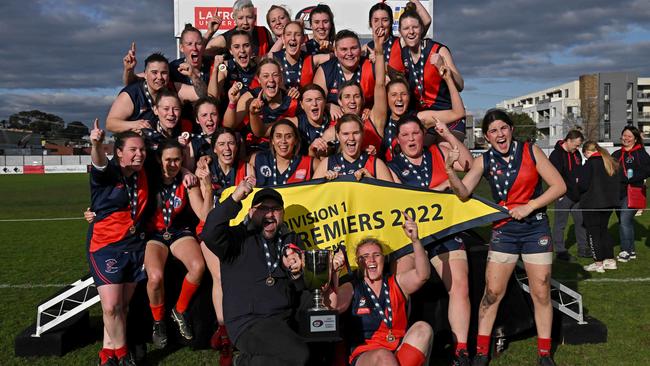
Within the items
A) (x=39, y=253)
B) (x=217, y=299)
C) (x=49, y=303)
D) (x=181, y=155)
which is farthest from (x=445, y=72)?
(x=39, y=253)

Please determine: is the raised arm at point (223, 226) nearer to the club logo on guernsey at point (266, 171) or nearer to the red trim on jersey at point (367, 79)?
the club logo on guernsey at point (266, 171)

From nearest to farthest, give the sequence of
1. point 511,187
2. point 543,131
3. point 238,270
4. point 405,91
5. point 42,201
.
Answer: point 238,270 < point 511,187 < point 405,91 < point 42,201 < point 543,131

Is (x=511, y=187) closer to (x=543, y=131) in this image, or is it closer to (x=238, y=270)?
(x=238, y=270)

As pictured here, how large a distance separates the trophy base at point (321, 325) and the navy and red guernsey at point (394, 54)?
9.49ft

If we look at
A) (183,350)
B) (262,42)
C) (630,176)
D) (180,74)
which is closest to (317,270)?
(183,350)

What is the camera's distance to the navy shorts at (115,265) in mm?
4004

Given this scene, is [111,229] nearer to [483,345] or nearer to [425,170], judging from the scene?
[425,170]

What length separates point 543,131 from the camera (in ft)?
243

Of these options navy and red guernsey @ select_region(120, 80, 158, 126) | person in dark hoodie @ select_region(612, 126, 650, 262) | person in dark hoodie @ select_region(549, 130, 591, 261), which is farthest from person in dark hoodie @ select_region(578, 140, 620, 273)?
navy and red guernsey @ select_region(120, 80, 158, 126)

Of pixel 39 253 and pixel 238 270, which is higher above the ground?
pixel 238 270

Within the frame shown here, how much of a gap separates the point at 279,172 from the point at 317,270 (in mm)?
1416

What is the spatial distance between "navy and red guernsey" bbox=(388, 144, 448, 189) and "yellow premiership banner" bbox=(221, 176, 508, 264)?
110mm

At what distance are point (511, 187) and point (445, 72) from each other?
1297 millimetres

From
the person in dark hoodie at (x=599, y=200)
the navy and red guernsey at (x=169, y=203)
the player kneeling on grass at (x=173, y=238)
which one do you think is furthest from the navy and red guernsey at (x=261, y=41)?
the person in dark hoodie at (x=599, y=200)
